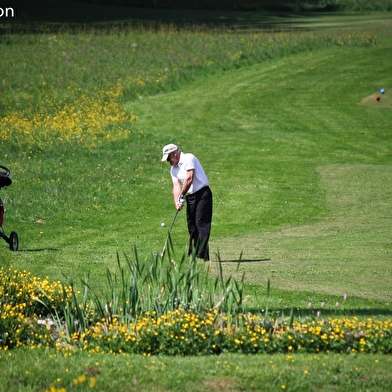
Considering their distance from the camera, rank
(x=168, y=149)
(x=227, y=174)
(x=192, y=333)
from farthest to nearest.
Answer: (x=227, y=174) < (x=168, y=149) < (x=192, y=333)

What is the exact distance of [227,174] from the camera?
1000 inches

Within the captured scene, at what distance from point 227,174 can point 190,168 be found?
1161cm

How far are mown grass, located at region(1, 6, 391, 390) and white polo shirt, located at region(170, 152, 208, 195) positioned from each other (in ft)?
3.52

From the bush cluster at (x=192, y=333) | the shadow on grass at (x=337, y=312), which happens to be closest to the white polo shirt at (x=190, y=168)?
the shadow on grass at (x=337, y=312)

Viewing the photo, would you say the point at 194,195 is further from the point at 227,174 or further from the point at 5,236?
the point at 227,174

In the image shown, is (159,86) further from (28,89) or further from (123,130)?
(123,130)

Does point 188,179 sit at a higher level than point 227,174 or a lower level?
higher

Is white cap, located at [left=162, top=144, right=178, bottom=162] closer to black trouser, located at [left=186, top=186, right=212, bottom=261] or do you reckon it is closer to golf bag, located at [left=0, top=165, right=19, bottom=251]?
black trouser, located at [left=186, top=186, right=212, bottom=261]

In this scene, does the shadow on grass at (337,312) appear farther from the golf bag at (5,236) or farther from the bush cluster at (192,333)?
the golf bag at (5,236)

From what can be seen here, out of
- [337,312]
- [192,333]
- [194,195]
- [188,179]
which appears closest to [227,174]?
[194,195]

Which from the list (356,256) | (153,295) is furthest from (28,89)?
(153,295)

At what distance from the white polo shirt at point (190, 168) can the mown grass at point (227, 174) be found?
1.07m

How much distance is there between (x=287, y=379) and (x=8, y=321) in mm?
3096

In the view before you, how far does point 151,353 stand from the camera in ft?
28.7
